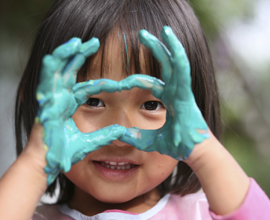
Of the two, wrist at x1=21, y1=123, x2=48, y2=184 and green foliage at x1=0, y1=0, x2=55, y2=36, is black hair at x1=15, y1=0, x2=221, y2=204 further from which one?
green foliage at x1=0, y1=0, x2=55, y2=36

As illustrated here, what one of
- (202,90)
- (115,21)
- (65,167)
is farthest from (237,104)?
(65,167)

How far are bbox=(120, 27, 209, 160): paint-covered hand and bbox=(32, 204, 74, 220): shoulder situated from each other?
1.92 feet

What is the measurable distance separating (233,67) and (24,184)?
220cm

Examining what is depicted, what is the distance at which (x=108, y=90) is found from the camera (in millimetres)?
855

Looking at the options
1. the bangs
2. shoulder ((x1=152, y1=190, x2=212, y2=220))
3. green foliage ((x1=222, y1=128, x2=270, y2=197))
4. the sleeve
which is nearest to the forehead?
the bangs

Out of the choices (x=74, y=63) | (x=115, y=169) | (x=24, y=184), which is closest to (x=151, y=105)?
(x=115, y=169)

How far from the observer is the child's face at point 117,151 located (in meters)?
0.96

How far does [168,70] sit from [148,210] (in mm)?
585

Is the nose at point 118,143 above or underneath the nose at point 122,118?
underneath

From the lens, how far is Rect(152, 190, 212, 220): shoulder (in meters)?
1.19

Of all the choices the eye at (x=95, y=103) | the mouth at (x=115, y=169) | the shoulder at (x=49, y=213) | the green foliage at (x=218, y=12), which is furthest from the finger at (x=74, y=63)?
the green foliage at (x=218, y=12)

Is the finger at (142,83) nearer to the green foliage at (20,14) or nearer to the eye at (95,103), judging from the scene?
the eye at (95,103)

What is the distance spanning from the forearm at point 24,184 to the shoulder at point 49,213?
16.2 inches

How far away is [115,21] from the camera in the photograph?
100 centimetres
